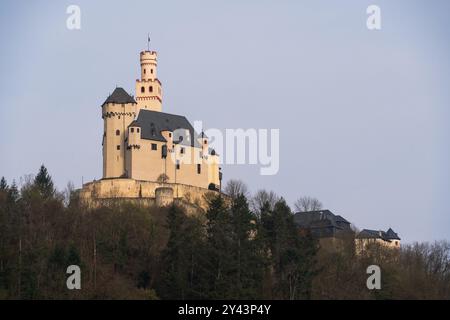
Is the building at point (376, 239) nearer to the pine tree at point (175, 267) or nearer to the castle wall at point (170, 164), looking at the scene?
the castle wall at point (170, 164)

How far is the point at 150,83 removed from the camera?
5017 inches

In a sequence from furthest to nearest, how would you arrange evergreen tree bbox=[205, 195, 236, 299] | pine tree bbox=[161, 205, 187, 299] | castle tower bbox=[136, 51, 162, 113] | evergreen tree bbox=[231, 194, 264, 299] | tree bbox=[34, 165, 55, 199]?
castle tower bbox=[136, 51, 162, 113]
tree bbox=[34, 165, 55, 199]
pine tree bbox=[161, 205, 187, 299]
evergreen tree bbox=[231, 194, 264, 299]
evergreen tree bbox=[205, 195, 236, 299]

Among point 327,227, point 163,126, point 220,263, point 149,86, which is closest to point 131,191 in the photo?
point 163,126

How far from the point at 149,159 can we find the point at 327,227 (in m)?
14.7

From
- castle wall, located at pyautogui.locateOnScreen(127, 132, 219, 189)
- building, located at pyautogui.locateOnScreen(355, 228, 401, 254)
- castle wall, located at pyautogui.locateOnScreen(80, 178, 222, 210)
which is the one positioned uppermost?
castle wall, located at pyautogui.locateOnScreen(127, 132, 219, 189)

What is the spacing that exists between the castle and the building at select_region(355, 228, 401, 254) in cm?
1239

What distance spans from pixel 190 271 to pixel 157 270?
3.64 meters

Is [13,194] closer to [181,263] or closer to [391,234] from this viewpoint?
[181,263]

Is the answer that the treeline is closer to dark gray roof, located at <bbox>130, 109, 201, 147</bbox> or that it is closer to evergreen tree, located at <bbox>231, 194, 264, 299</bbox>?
evergreen tree, located at <bbox>231, 194, 264, 299</bbox>

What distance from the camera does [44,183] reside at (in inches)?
4328

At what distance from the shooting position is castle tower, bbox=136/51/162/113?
126m

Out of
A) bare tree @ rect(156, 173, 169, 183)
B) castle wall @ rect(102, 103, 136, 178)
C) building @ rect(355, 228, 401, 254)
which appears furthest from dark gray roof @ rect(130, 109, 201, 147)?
building @ rect(355, 228, 401, 254)

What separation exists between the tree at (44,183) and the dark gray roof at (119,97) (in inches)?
331
